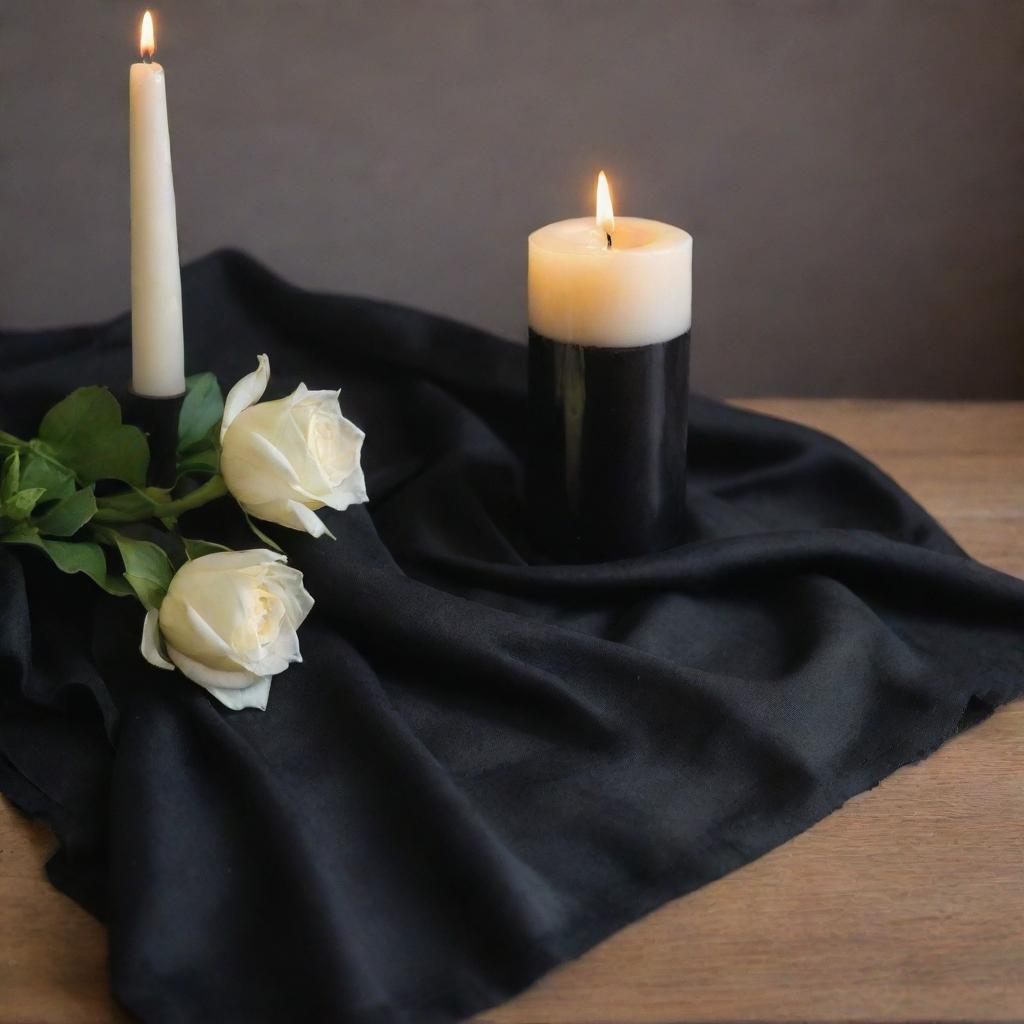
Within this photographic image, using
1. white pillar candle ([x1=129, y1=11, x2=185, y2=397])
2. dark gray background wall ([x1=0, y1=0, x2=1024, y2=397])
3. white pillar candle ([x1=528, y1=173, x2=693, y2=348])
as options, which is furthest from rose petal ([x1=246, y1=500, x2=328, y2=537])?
dark gray background wall ([x1=0, y1=0, x2=1024, y2=397])

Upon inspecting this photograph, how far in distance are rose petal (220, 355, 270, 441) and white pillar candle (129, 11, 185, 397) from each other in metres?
0.06

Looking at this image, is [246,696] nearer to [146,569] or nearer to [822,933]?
[146,569]

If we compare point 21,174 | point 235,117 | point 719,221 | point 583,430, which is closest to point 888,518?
point 583,430

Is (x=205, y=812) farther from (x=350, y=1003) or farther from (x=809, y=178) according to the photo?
(x=809, y=178)

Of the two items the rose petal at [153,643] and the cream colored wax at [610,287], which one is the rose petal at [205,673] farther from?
the cream colored wax at [610,287]

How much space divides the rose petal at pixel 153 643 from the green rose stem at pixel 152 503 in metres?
0.08

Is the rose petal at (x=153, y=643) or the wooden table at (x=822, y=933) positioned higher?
the rose petal at (x=153, y=643)

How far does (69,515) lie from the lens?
71 centimetres

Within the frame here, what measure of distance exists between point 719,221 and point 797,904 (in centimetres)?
72

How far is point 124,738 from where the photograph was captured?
646 millimetres

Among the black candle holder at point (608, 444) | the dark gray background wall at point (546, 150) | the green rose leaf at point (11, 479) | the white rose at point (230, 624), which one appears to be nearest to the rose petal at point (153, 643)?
the white rose at point (230, 624)

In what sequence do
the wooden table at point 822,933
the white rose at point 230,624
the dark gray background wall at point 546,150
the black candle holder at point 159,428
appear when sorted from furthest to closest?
the dark gray background wall at point 546,150 → the black candle holder at point 159,428 → the white rose at point 230,624 → the wooden table at point 822,933

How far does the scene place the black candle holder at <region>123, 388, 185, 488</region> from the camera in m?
0.77

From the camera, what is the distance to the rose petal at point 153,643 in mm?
664
